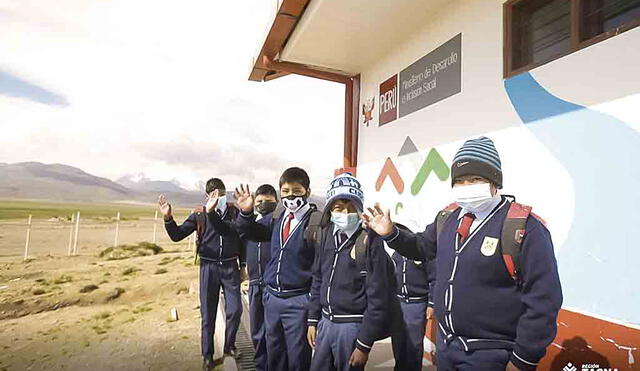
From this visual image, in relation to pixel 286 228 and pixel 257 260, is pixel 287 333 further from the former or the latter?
pixel 257 260

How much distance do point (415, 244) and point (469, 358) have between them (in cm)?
64

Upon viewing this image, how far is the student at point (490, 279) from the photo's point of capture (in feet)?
4.88

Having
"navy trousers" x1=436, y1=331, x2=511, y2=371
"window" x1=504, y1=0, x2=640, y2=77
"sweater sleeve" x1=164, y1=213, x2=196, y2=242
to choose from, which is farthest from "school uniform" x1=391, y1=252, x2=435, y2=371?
"sweater sleeve" x1=164, y1=213, x2=196, y2=242

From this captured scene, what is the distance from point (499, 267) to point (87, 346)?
5655 mm

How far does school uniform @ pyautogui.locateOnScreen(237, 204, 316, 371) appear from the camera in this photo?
2707mm

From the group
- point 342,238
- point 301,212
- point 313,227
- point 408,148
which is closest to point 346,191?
point 342,238

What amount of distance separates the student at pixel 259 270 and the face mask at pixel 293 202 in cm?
54

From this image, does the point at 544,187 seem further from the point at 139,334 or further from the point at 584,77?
the point at 139,334

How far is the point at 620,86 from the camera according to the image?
227 cm

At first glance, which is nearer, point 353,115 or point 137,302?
point 353,115

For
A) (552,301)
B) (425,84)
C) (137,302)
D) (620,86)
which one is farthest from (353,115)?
(137,302)

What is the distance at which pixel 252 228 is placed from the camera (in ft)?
10.3

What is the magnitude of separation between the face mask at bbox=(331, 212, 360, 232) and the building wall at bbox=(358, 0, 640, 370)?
143cm

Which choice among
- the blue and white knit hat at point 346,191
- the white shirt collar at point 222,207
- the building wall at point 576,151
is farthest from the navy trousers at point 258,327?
the building wall at point 576,151
